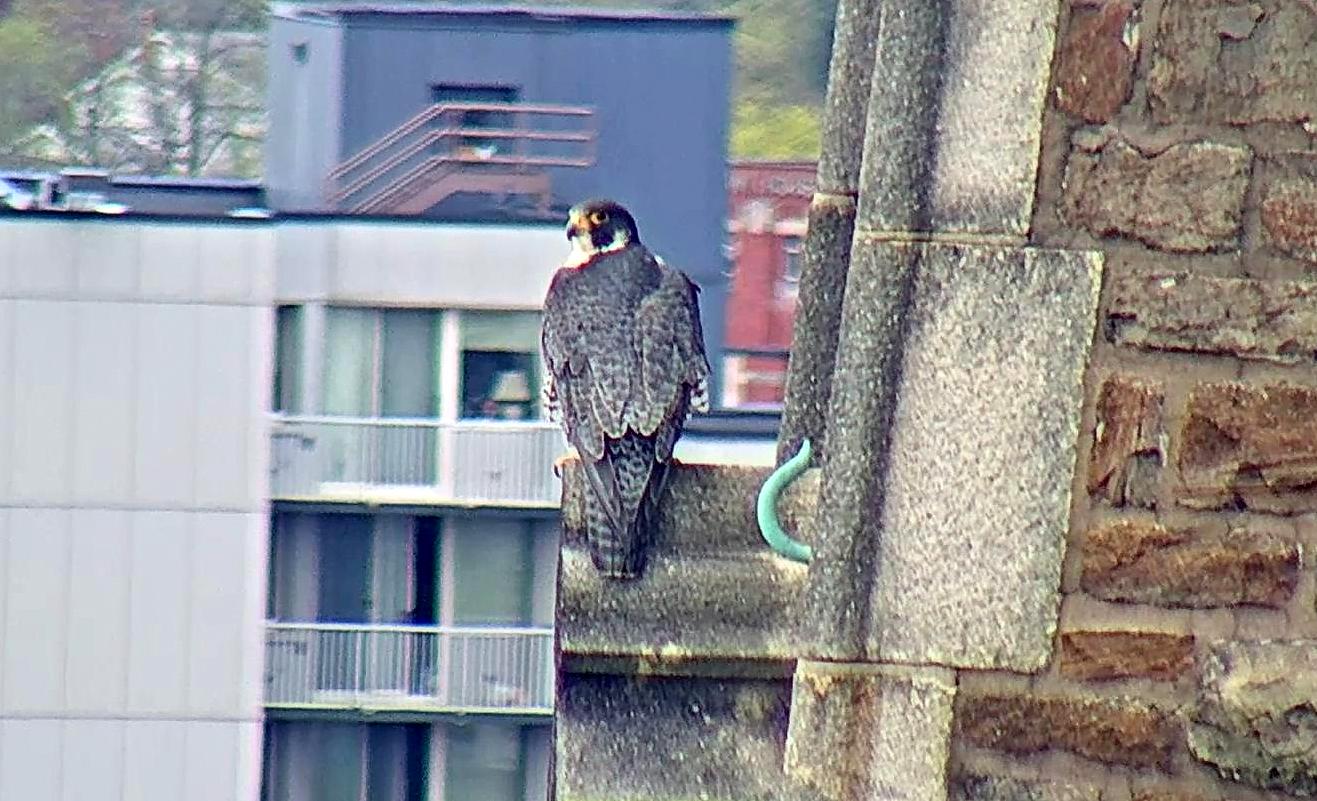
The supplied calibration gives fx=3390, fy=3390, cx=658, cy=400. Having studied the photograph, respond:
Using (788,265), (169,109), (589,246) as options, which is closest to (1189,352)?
(589,246)

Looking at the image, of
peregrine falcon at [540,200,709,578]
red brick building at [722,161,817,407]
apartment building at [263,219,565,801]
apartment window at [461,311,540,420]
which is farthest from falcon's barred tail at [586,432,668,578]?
red brick building at [722,161,817,407]

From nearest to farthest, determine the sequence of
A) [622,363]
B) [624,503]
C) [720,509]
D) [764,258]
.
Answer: [720,509]
[624,503]
[622,363]
[764,258]

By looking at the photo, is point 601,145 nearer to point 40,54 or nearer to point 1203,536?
point 40,54

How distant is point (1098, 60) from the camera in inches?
128

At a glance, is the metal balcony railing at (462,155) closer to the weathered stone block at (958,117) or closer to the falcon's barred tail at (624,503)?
the falcon's barred tail at (624,503)

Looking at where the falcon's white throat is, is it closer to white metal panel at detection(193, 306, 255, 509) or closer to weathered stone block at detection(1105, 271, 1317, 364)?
weathered stone block at detection(1105, 271, 1317, 364)

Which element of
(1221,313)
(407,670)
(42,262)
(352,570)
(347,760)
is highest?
(1221,313)

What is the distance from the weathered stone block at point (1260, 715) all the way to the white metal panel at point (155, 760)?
1374 cm

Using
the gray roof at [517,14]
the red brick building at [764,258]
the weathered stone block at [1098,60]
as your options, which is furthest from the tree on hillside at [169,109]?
the weathered stone block at [1098,60]

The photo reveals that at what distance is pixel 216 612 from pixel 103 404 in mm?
1161

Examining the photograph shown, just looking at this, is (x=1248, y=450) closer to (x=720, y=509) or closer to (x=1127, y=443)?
(x=1127, y=443)

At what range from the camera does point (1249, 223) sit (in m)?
3.25

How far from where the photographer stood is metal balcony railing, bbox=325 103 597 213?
1662cm

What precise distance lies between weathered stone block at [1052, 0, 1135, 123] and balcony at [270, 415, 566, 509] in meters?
12.5
